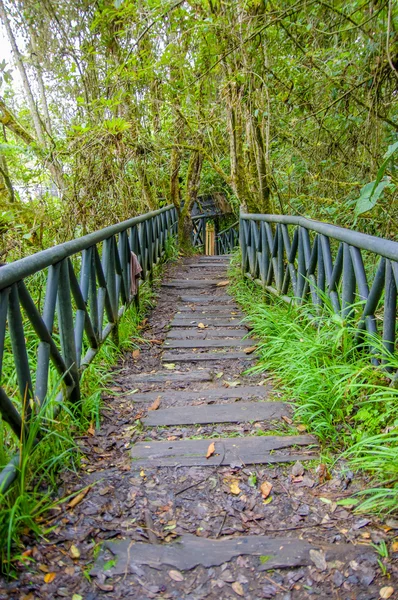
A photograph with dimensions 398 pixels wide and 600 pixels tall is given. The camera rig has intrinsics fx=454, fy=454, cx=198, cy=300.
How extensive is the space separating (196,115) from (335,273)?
501 centimetres

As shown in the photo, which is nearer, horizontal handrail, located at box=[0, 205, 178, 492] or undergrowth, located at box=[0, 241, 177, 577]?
undergrowth, located at box=[0, 241, 177, 577]

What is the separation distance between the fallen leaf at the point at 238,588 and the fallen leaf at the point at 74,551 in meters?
0.56

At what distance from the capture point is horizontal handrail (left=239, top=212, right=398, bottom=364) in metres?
2.27

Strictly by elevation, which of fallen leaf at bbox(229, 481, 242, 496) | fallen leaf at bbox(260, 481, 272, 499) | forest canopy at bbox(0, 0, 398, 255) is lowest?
fallen leaf at bbox(260, 481, 272, 499)

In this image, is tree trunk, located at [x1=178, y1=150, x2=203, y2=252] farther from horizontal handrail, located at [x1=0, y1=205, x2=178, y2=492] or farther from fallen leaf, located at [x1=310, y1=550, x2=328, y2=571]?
fallen leaf, located at [x1=310, y1=550, x2=328, y2=571]

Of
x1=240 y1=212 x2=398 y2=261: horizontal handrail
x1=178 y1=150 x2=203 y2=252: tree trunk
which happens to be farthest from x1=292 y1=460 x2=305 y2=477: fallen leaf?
x1=178 y1=150 x2=203 y2=252: tree trunk

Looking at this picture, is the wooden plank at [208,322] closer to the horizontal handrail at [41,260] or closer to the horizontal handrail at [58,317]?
the horizontal handrail at [58,317]

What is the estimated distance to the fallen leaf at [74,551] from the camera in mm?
1637

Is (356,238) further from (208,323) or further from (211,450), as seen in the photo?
(208,323)

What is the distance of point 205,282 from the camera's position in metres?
6.65

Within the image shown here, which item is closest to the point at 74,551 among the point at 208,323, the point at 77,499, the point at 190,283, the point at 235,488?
the point at 77,499

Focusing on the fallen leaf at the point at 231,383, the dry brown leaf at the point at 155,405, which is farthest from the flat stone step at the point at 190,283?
the dry brown leaf at the point at 155,405

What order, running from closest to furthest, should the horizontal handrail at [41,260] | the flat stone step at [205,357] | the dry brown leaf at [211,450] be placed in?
the horizontal handrail at [41,260] < the dry brown leaf at [211,450] < the flat stone step at [205,357]

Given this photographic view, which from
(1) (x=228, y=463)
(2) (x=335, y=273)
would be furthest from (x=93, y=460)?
(2) (x=335, y=273)
